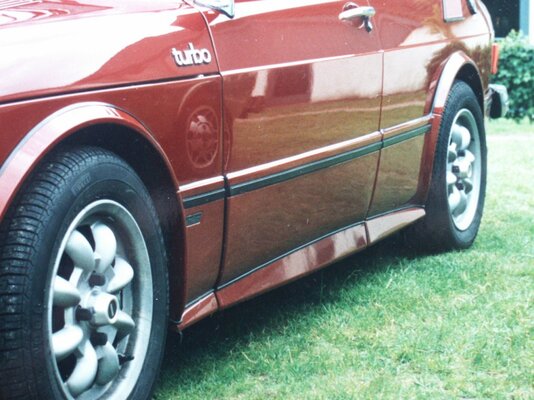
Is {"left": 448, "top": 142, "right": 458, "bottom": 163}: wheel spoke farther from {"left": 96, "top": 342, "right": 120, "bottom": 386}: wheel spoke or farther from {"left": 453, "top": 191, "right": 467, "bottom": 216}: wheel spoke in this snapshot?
{"left": 96, "top": 342, "right": 120, "bottom": 386}: wheel spoke

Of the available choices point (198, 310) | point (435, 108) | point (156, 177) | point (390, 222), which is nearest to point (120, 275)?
point (156, 177)

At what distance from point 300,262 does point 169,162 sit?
1.04m

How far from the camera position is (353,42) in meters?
4.16

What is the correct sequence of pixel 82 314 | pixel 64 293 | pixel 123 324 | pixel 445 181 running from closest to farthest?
pixel 64 293, pixel 82 314, pixel 123 324, pixel 445 181

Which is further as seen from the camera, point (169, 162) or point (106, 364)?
point (169, 162)

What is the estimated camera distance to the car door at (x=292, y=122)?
3.40 metres

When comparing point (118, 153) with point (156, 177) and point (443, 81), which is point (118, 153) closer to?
point (156, 177)

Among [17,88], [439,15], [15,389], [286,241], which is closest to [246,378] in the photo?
[286,241]

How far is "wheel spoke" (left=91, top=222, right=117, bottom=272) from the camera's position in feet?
9.46

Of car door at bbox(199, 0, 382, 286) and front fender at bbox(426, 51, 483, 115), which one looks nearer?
car door at bbox(199, 0, 382, 286)

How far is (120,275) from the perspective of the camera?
296 centimetres

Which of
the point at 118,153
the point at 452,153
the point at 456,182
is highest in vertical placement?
the point at 118,153

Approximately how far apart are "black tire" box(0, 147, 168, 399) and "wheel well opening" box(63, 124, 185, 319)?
0.07 meters

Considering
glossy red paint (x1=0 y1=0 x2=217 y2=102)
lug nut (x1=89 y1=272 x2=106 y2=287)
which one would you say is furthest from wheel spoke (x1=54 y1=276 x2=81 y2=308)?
glossy red paint (x1=0 y1=0 x2=217 y2=102)
